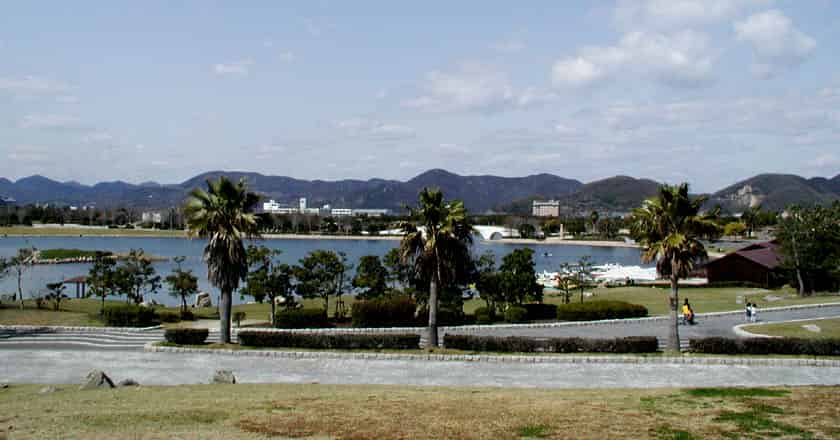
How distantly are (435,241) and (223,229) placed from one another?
8.69 meters

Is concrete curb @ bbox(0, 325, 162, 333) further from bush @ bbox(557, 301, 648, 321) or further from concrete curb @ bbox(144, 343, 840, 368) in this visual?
bush @ bbox(557, 301, 648, 321)

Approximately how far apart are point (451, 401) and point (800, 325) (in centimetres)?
2313

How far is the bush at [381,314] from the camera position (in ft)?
114

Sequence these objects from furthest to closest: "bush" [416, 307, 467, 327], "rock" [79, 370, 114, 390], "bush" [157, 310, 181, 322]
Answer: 1. "bush" [157, 310, 181, 322]
2. "bush" [416, 307, 467, 327]
3. "rock" [79, 370, 114, 390]

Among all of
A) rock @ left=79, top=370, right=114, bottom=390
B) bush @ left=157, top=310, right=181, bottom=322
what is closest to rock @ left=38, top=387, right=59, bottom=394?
rock @ left=79, top=370, right=114, bottom=390

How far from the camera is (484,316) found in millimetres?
36562

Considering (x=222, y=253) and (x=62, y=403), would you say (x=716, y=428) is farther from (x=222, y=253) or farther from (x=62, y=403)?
(x=222, y=253)

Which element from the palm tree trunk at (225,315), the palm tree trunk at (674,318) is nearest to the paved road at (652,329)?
the palm tree trunk at (674,318)

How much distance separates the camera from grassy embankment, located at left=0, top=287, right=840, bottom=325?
36750 millimetres

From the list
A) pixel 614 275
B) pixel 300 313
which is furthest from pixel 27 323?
pixel 614 275

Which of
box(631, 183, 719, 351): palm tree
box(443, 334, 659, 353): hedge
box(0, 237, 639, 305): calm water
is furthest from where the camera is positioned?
box(0, 237, 639, 305): calm water

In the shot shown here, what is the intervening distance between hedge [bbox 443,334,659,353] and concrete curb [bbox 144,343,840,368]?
846mm

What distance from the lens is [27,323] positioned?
35.8 m

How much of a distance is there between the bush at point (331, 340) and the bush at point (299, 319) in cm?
614
